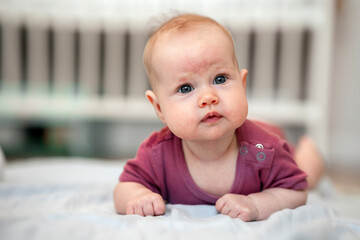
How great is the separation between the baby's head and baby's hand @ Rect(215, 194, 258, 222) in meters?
0.12

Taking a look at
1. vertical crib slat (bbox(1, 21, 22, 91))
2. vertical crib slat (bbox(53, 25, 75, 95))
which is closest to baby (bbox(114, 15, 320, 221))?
vertical crib slat (bbox(53, 25, 75, 95))

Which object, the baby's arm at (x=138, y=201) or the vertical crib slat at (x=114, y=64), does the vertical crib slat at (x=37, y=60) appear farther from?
the baby's arm at (x=138, y=201)

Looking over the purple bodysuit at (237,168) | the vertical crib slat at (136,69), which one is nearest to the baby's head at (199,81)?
the purple bodysuit at (237,168)

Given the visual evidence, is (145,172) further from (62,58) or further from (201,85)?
(62,58)

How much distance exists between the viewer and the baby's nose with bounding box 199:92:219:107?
26.0 inches

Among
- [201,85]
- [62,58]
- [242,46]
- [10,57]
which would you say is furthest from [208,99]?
[10,57]

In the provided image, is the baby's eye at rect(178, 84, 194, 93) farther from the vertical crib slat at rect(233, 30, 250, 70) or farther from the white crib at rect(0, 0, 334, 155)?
the vertical crib slat at rect(233, 30, 250, 70)

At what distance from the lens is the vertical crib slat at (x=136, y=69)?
95.5 inches

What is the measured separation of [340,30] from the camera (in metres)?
2.63

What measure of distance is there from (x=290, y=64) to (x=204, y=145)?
1639 mm

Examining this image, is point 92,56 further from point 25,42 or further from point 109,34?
point 25,42

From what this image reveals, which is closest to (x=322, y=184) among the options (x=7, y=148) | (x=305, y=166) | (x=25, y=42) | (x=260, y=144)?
(x=305, y=166)

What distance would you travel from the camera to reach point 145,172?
0.83 meters

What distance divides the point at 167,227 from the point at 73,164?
2.47 feet
